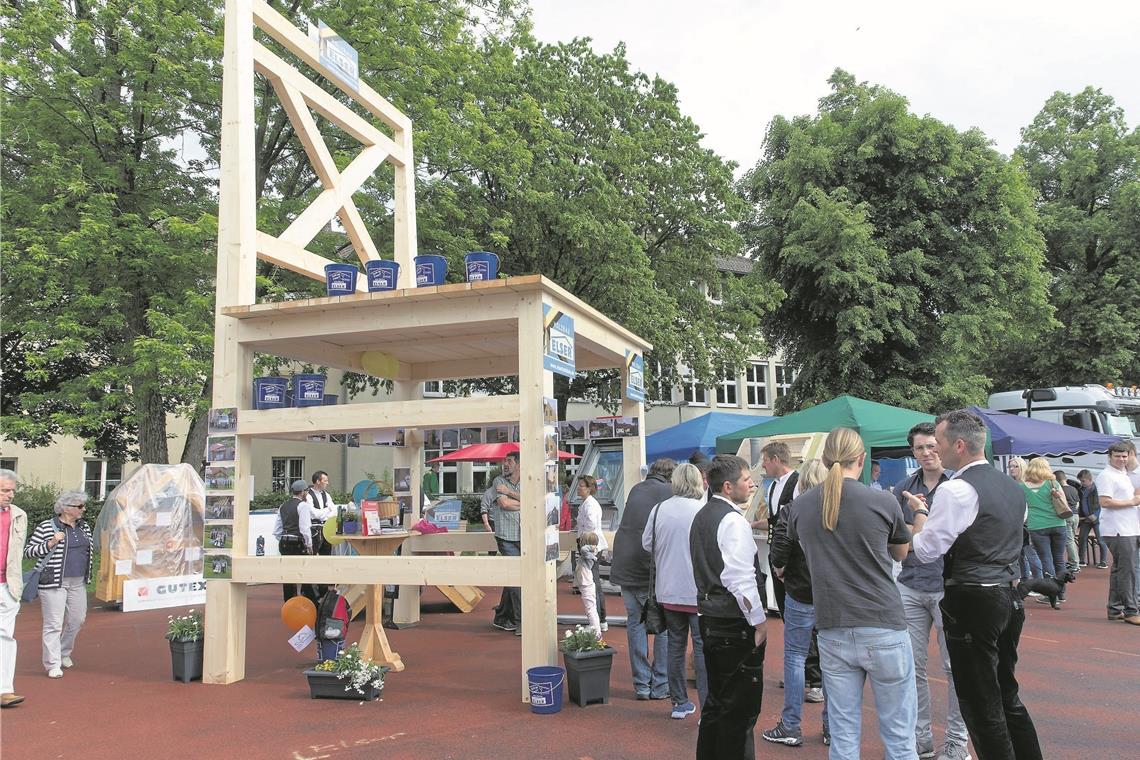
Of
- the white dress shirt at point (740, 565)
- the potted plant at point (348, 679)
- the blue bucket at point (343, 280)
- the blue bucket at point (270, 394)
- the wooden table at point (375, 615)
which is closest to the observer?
the white dress shirt at point (740, 565)

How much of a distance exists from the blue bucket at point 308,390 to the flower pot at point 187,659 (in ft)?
7.40

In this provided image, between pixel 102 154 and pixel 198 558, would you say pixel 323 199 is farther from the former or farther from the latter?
pixel 102 154

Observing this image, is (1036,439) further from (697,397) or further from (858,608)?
(697,397)

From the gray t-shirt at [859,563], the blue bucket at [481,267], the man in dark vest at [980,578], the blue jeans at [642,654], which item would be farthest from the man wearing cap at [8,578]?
the man in dark vest at [980,578]

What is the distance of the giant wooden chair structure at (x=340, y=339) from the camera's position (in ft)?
21.7

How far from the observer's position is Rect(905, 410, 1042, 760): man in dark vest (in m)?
4.05

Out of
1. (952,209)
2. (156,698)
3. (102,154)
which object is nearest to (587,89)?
(952,209)

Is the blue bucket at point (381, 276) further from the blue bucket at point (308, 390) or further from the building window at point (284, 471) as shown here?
the building window at point (284, 471)

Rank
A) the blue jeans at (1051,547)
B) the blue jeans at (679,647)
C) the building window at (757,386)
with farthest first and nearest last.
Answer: the building window at (757,386) → the blue jeans at (1051,547) → the blue jeans at (679,647)

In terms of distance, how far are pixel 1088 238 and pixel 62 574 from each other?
31510 mm

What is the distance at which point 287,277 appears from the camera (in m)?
17.6

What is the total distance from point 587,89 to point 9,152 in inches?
569

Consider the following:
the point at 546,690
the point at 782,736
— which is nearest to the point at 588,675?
the point at 546,690

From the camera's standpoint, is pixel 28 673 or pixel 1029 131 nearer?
pixel 28 673
